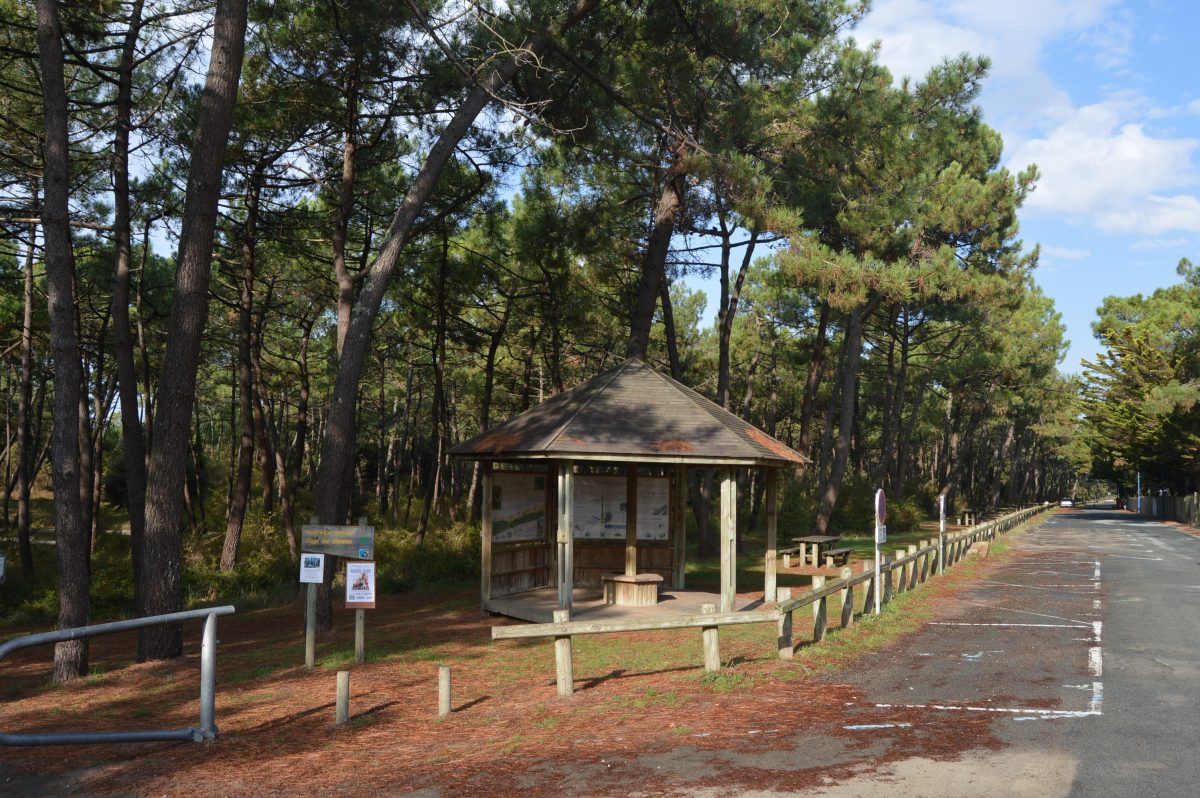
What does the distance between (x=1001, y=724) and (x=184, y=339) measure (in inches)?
406

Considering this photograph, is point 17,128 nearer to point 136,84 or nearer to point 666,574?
point 136,84

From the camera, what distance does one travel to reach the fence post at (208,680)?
25.6 ft

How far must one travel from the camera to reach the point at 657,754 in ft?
23.2

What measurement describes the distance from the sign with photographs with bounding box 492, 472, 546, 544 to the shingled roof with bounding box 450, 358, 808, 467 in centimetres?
88

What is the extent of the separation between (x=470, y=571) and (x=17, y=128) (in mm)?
13541

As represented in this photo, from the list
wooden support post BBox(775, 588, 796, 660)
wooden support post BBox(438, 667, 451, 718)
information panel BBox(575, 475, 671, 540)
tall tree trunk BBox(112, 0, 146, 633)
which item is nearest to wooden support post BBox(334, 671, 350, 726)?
wooden support post BBox(438, 667, 451, 718)

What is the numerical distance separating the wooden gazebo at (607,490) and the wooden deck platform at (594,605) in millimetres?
59

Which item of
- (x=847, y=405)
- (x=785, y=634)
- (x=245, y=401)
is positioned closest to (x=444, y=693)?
(x=785, y=634)

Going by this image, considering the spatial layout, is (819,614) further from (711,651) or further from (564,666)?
(564,666)

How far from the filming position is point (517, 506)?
16547 millimetres

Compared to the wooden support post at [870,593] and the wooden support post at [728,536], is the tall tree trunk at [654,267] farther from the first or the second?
the wooden support post at [870,593]

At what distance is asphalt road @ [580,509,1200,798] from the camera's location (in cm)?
616

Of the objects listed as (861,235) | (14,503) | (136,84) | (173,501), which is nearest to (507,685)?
(173,501)

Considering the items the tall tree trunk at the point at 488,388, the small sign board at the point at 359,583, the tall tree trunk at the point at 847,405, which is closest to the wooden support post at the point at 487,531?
the small sign board at the point at 359,583
